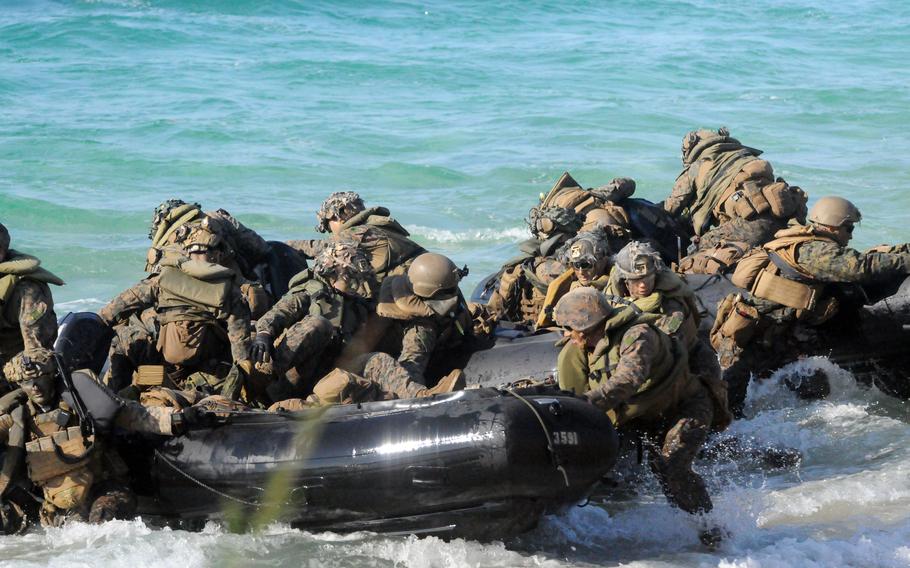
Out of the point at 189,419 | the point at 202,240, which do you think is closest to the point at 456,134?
the point at 202,240

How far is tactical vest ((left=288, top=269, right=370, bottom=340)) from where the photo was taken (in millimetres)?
8547

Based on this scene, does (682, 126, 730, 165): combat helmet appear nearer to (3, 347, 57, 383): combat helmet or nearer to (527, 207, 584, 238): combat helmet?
(527, 207, 584, 238): combat helmet

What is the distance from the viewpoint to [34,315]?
7.95m

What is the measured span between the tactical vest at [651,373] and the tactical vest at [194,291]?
2.33 meters

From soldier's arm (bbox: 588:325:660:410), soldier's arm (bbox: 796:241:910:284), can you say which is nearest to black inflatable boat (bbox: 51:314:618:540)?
soldier's arm (bbox: 588:325:660:410)

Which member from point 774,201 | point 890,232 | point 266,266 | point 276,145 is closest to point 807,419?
point 774,201

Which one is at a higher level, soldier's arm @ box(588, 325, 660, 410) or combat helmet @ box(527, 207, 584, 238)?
combat helmet @ box(527, 207, 584, 238)

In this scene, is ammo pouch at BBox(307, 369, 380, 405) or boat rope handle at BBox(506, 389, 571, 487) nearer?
boat rope handle at BBox(506, 389, 571, 487)

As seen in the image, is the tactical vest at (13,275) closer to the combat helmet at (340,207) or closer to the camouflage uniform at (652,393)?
the combat helmet at (340,207)

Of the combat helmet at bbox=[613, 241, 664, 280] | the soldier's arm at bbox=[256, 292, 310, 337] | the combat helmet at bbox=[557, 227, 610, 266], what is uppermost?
the combat helmet at bbox=[613, 241, 664, 280]

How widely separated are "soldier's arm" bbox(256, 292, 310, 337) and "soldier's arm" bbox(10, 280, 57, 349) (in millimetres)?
1208

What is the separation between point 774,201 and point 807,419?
6.71 feet

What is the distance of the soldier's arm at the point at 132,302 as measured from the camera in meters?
8.56

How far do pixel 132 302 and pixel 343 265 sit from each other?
134 centimetres
